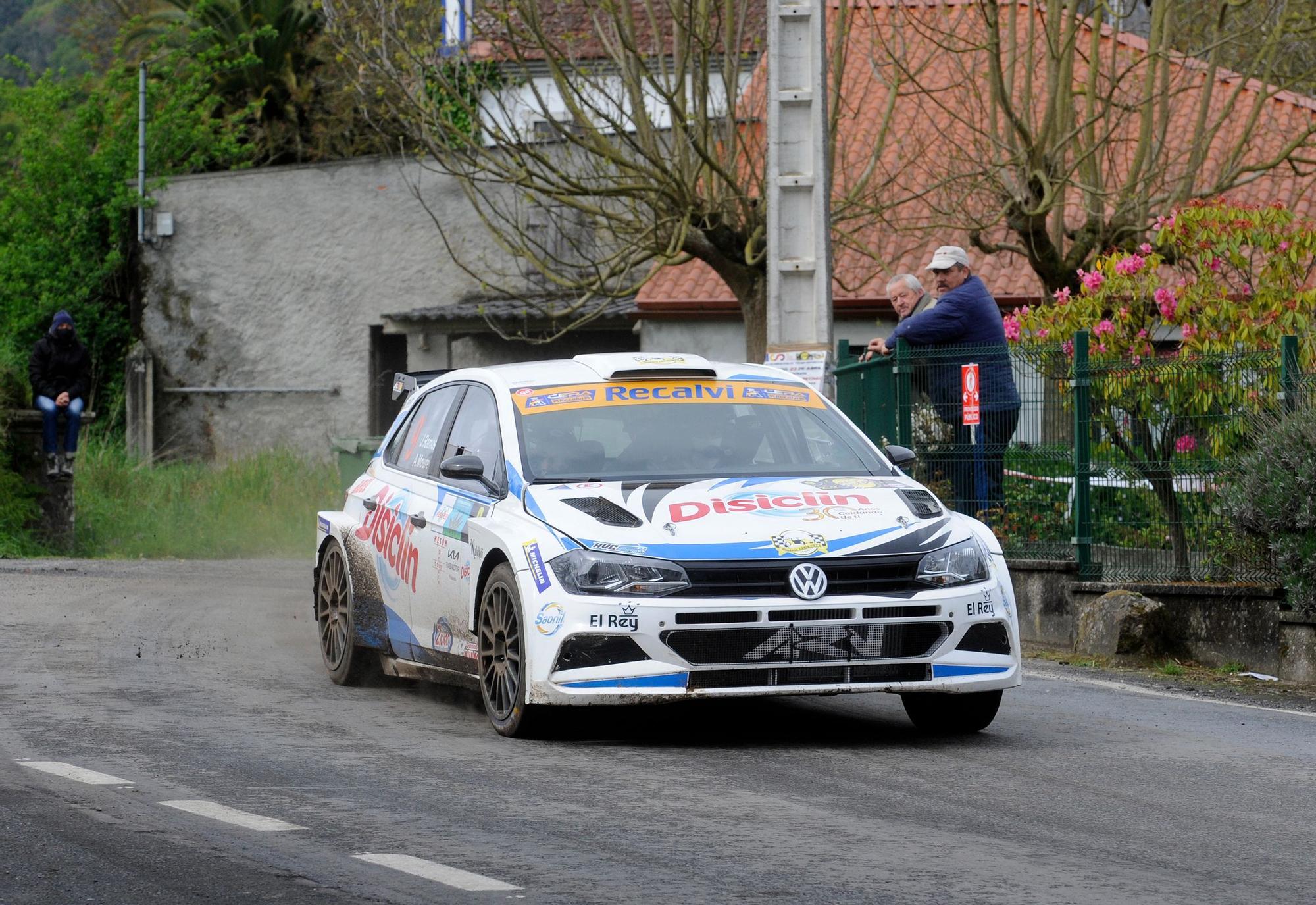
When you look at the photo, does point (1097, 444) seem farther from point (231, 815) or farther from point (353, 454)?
point (353, 454)

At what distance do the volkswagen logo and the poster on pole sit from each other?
7096mm

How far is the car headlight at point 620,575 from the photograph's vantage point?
26.0 feet

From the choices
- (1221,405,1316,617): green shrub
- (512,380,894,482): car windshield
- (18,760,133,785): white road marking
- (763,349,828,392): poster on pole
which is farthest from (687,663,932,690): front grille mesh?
(763,349,828,392): poster on pole

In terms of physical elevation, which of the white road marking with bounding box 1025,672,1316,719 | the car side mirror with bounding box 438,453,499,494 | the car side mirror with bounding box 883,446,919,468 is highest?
the car side mirror with bounding box 883,446,919,468

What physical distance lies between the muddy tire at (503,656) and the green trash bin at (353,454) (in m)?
16.1

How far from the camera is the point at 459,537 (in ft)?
29.7

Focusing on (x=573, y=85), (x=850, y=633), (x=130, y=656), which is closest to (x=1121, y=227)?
(x=573, y=85)

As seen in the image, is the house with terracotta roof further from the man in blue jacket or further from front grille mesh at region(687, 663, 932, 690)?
front grille mesh at region(687, 663, 932, 690)

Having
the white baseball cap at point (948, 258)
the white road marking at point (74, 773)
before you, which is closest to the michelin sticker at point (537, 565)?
the white road marking at point (74, 773)

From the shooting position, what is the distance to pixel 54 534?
21.0 meters

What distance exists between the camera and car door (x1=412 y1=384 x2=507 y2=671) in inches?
352

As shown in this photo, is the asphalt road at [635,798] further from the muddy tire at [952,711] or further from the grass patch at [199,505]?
the grass patch at [199,505]

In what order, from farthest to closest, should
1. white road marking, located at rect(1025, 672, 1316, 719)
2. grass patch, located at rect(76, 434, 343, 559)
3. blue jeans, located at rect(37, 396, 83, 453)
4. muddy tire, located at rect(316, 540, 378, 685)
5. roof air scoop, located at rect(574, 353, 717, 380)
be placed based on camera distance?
grass patch, located at rect(76, 434, 343, 559), blue jeans, located at rect(37, 396, 83, 453), muddy tire, located at rect(316, 540, 378, 685), white road marking, located at rect(1025, 672, 1316, 719), roof air scoop, located at rect(574, 353, 717, 380)

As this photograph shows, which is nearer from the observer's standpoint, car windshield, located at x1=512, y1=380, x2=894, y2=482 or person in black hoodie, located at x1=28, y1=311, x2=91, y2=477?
car windshield, located at x1=512, y1=380, x2=894, y2=482
